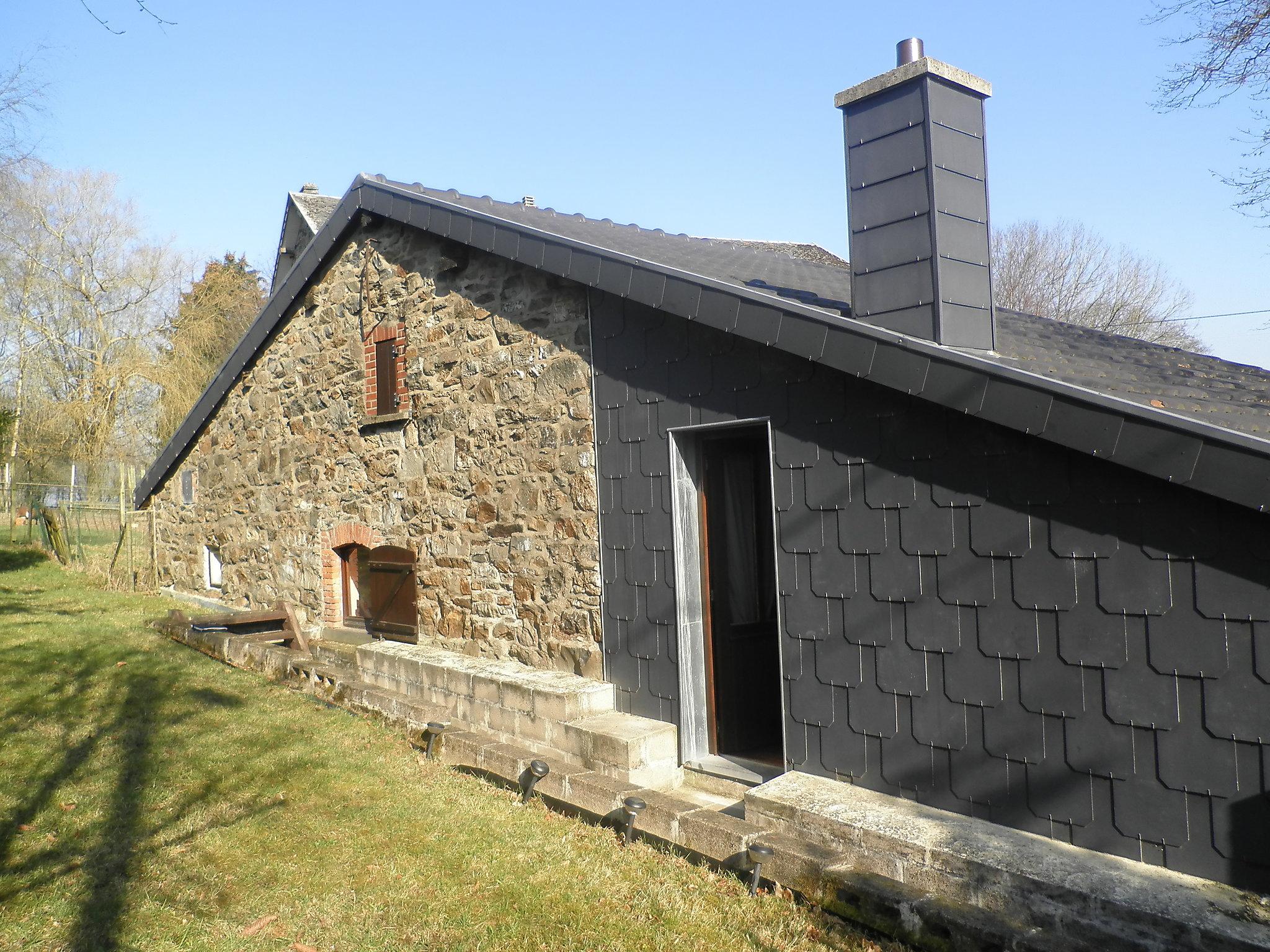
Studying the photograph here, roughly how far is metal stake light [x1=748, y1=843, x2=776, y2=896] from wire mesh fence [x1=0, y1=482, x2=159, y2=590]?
11461 millimetres

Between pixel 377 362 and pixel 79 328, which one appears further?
pixel 79 328

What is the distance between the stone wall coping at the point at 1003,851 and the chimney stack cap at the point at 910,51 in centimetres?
384

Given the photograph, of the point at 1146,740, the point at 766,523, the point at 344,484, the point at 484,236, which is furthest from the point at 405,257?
the point at 1146,740

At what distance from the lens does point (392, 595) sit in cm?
877

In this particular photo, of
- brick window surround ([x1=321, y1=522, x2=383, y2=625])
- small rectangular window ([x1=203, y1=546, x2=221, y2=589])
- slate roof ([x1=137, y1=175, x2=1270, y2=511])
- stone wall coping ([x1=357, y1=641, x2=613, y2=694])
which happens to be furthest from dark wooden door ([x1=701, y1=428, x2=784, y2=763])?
small rectangular window ([x1=203, y1=546, x2=221, y2=589])

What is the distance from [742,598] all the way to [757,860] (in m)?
2.35

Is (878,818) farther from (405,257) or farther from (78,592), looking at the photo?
(78,592)

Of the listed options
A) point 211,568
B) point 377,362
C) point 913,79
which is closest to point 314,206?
point 211,568

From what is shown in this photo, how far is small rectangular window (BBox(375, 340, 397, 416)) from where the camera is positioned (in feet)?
28.6

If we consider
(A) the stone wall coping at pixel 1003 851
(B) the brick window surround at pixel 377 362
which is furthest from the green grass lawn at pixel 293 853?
(B) the brick window surround at pixel 377 362

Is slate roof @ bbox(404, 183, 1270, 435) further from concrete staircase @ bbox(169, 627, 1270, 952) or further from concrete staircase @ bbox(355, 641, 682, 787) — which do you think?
concrete staircase @ bbox(355, 641, 682, 787)

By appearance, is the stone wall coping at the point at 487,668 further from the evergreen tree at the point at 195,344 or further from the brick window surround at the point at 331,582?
the evergreen tree at the point at 195,344

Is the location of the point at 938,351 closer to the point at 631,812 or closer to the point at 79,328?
the point at 631,812

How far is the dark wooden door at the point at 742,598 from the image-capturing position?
6074 mm
